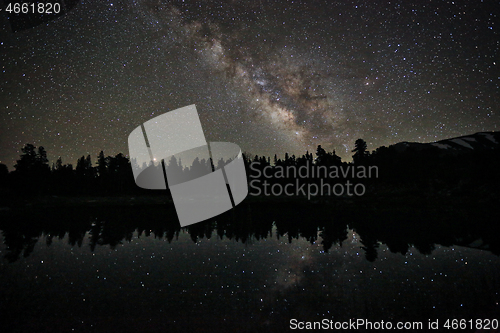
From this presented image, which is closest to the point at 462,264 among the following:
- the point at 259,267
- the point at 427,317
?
the point at 427,317

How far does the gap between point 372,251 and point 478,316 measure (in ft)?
21.0

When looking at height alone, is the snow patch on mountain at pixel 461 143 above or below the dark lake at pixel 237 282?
above

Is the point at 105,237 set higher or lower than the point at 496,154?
lower

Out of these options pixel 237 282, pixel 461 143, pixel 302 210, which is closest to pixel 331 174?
pixel 302 210

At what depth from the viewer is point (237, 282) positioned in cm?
838

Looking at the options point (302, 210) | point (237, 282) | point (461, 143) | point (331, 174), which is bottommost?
point (237, 282)

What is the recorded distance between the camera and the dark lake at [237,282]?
605 centimetres

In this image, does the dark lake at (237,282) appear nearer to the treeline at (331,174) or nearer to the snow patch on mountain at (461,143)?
the treeline at (331,174)

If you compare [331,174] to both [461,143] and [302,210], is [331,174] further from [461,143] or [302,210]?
[461,143]

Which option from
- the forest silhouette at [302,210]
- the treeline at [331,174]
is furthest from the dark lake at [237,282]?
the treeline at [331,174]

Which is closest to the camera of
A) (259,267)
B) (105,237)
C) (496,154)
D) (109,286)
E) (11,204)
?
(109,286)

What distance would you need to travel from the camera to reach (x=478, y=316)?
235 inches

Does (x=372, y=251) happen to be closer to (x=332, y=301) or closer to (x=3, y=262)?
(x=332, y=301)

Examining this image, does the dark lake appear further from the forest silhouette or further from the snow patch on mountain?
the snow patch on mountain
